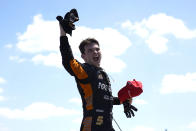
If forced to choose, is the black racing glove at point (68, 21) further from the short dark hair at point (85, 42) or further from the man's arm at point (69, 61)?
the short dark hair at point (85, 42)

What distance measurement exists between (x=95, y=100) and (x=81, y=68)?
531mm

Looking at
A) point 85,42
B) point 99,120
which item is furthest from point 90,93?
point 85,42

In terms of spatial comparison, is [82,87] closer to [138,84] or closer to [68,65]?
[68,65]

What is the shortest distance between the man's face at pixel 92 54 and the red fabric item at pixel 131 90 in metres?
0.73

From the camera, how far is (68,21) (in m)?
4.92

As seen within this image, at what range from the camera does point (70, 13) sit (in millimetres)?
4977

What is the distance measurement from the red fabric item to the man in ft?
1.90

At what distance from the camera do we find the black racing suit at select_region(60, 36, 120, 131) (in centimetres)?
484

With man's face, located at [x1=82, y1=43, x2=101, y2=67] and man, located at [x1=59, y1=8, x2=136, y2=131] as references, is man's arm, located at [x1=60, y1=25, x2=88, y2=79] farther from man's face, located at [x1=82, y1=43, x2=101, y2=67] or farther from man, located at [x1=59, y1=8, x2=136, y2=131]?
man's face, located at [x1=82, y1=43, x2=101, y2=67]

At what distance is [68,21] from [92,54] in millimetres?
729

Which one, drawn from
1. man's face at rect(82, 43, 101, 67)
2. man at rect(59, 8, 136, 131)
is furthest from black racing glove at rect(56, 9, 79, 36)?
man's face at rect(82, 43, 101, 67)

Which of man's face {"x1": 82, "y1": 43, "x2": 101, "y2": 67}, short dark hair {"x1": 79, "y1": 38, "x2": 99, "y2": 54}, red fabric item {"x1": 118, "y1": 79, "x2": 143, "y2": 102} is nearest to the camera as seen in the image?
man's face {"x1": 82, "y1": 43, "x2": 101, "y2": 67}

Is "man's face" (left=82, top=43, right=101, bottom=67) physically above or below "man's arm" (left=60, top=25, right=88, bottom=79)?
above

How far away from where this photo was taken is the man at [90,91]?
15.9ft
